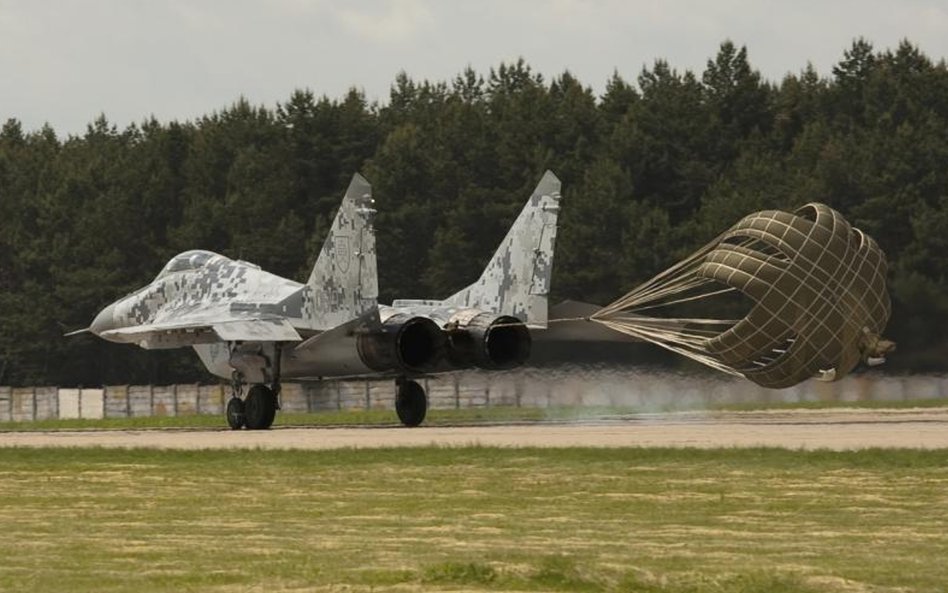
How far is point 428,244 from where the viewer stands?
273 ft

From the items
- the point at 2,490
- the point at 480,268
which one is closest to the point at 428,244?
the point at 480,268

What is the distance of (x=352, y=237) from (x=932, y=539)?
74.3 ft

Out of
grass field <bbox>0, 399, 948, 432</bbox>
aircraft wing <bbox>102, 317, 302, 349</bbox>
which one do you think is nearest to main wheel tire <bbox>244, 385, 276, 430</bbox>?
aircraft wing <bbox>102, 317, 302, 349</bbox>

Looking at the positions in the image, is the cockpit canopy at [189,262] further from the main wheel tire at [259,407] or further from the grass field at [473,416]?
the grass field at [473,416]

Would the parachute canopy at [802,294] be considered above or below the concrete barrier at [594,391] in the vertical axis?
above

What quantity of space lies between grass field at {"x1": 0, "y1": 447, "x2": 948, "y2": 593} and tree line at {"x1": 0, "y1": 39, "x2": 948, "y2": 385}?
38.9 metres

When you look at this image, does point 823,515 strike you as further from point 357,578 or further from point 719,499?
point 357,578

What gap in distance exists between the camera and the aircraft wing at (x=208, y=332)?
39.2 metres

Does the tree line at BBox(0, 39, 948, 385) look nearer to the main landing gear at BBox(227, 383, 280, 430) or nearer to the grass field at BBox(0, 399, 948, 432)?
the grass field at BBox(0, 399, 948, 432)

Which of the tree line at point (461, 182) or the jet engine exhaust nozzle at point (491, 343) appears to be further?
the tree line at point (461, 182)

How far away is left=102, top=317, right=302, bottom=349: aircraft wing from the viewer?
39188mm

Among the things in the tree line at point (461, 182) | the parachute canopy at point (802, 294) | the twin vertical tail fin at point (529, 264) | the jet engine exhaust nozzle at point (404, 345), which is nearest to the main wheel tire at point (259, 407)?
the jet engine exhaust nozzle at point (404, 345)

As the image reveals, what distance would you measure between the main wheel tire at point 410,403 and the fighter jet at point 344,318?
1.2 inches

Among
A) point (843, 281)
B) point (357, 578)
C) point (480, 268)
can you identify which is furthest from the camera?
point (480, 268)
